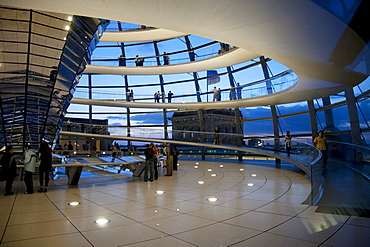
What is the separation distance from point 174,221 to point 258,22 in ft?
15.5

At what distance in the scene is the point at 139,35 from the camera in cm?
2448

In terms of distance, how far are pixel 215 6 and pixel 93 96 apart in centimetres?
2324

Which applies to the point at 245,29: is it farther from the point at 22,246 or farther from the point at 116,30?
the point at 116,30

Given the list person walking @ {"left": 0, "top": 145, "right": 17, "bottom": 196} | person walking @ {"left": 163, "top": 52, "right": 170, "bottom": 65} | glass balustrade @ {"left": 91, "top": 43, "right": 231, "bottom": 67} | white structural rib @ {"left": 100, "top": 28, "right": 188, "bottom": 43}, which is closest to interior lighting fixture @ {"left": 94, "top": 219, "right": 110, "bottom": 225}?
person walking @ {"left": 0, "top": 145, "right": 17, "bottom": 196}

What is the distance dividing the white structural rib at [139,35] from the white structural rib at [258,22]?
17.4 metres

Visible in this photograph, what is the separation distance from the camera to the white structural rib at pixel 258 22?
5090 mm

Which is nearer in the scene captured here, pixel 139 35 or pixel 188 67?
pixel 188 67

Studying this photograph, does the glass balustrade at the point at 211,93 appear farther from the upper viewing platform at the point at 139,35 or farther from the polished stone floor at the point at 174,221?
the polished stone floor at the point at 174,221

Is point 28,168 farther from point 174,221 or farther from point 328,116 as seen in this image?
point 328,116

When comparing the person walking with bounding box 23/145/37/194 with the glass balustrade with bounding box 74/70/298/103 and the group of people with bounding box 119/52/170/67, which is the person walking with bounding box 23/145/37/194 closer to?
the glass balustrade with bounding box 74/70/298/103

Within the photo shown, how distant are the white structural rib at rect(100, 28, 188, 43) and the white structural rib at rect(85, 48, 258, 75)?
9.06ft

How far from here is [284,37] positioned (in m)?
6.71

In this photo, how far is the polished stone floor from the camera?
12.3 ft

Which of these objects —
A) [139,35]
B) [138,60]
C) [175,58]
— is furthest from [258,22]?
[138,60]
